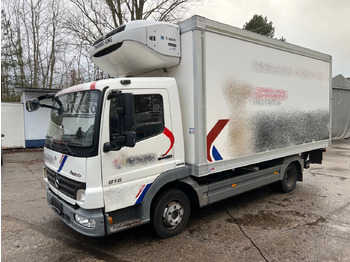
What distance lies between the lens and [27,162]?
35.2ft

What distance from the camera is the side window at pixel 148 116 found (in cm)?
345

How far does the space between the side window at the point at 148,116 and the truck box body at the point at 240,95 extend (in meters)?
0.44

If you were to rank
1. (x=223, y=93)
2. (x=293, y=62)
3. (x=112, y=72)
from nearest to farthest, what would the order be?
(x=223, y=93)
(x=112, y=72)
(x=293, y=62)

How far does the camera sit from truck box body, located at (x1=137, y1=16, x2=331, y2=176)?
3768 mm

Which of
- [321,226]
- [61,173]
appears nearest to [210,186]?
[321,226]

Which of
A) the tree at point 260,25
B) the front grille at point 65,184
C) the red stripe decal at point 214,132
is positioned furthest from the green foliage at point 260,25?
the front grille at point 65,184

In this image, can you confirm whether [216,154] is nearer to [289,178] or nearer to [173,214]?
[173,214]

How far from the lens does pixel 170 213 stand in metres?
3.85

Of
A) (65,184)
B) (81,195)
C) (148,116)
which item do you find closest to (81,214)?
(81,195)

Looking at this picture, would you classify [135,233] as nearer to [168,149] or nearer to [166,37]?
[168,149]

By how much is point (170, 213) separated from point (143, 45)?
2.52 meters

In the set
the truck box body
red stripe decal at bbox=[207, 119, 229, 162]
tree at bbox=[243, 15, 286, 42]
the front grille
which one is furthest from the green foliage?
the front grille

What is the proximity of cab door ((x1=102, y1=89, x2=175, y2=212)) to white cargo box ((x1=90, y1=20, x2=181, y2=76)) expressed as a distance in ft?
1.79

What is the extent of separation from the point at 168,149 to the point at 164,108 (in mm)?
601
